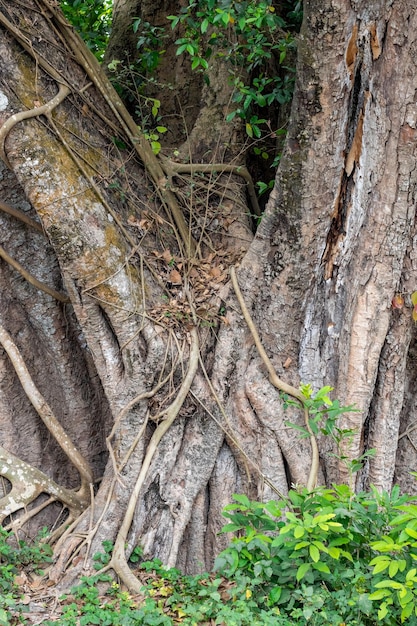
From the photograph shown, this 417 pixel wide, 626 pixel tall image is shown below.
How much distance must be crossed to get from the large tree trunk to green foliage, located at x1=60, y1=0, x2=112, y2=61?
1587mm

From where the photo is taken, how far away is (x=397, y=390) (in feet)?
14.0

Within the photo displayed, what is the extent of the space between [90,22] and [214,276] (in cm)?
279

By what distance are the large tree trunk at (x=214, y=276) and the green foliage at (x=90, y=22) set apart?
5.21ft

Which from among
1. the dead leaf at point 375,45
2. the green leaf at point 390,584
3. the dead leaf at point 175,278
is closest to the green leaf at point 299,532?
the green leaf at point 390,584

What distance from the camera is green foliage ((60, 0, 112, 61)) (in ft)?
18.2

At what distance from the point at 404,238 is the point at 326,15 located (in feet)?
4.35

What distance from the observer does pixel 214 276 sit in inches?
171

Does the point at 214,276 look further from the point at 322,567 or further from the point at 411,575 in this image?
the point at 411,575

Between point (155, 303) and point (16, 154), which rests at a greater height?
point (16, 154)

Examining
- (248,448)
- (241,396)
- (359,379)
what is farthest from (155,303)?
(359,379)

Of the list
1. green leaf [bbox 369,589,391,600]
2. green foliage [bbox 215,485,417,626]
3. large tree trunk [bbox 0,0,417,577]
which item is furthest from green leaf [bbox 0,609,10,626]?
green leaf [bbox 369,589,391,600]

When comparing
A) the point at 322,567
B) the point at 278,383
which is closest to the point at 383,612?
the point at 322,567

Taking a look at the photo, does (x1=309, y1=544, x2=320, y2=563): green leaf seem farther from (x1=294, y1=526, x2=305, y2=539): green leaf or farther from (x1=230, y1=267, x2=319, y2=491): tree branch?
(x1=230, y1=267, x2=319, y2=491): tree branch

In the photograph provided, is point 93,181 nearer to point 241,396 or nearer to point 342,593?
point 241,396
